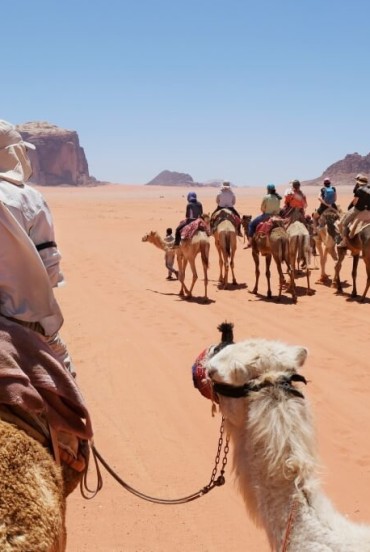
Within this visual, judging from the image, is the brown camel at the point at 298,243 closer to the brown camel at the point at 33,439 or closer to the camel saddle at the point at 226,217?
the camel saddle at the point at 226,217

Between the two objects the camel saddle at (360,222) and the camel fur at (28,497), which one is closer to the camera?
the camel fur at (28,497)

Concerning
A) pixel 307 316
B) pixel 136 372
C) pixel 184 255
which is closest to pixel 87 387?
pixel 136 372

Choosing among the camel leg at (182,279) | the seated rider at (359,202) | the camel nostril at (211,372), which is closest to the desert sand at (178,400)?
the camel leg at (182,279)

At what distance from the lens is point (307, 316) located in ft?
38.4

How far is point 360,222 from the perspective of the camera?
41.9 feet

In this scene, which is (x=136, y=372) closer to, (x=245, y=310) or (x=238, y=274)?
(x=245, y=310)

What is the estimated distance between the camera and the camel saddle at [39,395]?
2.49m

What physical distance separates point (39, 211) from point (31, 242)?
228mm

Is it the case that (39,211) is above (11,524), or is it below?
above

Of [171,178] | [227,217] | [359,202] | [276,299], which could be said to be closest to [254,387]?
[359,202]

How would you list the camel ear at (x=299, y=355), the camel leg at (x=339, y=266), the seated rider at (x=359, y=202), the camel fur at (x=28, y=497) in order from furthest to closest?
the camel leg at (x=339, y=266) < the seated rider at (x=359, y=202) < the camel ear at (x=299, y=355) < the camel fur at (x=28, y=497)

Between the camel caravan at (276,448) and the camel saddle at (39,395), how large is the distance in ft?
2.23

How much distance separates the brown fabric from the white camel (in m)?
0.70

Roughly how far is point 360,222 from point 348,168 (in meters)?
127
